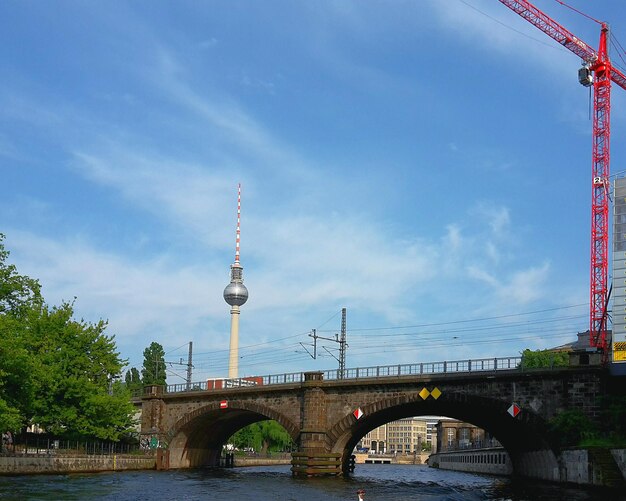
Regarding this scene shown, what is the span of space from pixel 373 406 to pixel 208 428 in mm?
30736

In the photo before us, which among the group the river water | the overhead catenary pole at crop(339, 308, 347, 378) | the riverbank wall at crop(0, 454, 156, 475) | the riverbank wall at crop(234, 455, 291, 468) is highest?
the overhead catenary pole at crop(339, 308, 347, 378)

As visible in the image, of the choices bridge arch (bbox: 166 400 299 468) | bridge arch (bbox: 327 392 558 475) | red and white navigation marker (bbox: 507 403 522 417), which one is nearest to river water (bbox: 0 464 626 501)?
bridge arch (bbox: 327 392 558 475)

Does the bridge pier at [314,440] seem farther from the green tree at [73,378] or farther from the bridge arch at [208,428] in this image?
the green tree at [73,378]

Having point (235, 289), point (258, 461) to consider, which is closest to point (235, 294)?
point (235, 289)

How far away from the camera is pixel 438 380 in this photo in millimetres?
67062

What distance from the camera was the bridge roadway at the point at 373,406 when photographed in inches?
2421

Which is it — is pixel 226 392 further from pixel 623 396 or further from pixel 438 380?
pixel 623 396

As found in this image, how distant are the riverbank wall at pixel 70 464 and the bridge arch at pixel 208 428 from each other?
179 inches

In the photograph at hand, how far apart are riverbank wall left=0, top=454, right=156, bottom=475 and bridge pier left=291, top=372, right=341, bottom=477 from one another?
19460 millimetres

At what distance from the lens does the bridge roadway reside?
61.5 metres

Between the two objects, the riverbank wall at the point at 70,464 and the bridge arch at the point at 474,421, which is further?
the riverbank wall at the point at 70,464

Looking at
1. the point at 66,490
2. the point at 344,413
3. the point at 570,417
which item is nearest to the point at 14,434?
the point at 66,490

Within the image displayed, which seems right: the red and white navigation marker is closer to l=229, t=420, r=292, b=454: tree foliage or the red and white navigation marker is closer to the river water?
the river water

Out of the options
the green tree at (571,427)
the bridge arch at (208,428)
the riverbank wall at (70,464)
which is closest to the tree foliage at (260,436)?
the bridge arch at (208,428)
